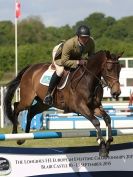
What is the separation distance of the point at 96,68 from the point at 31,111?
1.83m

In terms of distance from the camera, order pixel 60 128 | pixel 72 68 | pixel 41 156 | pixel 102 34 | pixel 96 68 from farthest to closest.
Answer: pixel 102 34
pixel 60 128
pixel 72 68
pixel 96 68
pixel 41 156

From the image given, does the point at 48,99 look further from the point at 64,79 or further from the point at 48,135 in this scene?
the point at 48,135

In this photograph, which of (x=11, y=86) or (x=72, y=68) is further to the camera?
(x=11, y=86)

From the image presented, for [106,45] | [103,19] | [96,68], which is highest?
[103,19]

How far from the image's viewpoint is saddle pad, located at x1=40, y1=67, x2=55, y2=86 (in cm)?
786

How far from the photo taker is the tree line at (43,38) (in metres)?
48.7

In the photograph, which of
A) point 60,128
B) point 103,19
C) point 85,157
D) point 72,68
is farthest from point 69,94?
point 103,19

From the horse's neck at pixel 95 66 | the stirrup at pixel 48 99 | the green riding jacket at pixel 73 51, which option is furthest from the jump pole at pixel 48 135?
the stirrup at pixel 48 99

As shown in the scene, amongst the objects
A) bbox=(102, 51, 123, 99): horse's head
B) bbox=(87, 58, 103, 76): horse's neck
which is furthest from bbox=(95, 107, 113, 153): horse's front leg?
bbox=(87, 58, 103, 76): horse's neck

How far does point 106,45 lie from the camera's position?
50312mm

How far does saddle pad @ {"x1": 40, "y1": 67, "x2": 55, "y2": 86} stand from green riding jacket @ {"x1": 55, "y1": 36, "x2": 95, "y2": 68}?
2.03 ft

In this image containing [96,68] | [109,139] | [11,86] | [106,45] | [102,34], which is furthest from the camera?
[102,34]

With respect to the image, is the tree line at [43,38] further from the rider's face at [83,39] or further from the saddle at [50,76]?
the rider's face at [83,39]

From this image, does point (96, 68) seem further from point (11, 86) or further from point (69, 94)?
point (11, 86)
